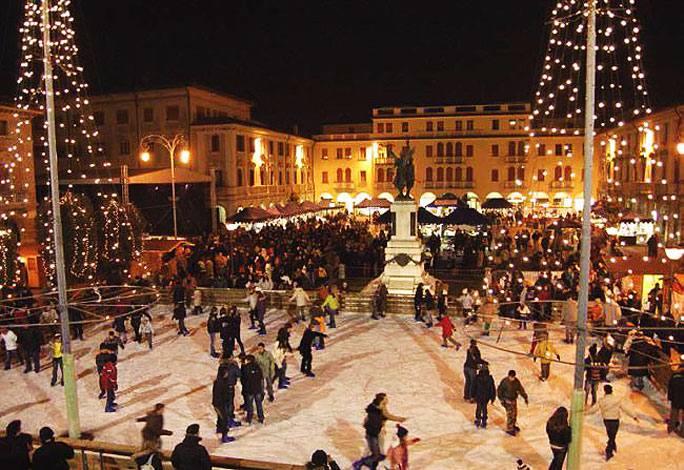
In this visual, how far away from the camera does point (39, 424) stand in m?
11.1

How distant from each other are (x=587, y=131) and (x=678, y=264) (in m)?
12.2

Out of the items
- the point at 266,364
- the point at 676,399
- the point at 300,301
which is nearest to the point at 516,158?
the point at 300,301

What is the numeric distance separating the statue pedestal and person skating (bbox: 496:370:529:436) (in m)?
10.2

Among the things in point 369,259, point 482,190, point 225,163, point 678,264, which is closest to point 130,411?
point 369,259

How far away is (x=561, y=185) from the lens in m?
55.8

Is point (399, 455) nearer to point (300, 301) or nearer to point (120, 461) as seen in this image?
point (120, 461)

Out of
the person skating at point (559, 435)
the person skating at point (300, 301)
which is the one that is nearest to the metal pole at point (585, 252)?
the person skating at point (559, 435)

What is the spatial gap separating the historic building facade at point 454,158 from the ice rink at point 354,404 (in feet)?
141

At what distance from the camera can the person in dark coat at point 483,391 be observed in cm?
1022

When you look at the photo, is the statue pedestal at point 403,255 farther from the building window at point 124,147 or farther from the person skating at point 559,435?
the building window at point 124,147

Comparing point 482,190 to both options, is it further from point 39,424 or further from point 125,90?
point 39,424

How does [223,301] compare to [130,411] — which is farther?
[223,301]

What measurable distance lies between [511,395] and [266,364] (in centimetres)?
471

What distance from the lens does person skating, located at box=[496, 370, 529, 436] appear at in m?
10.0
